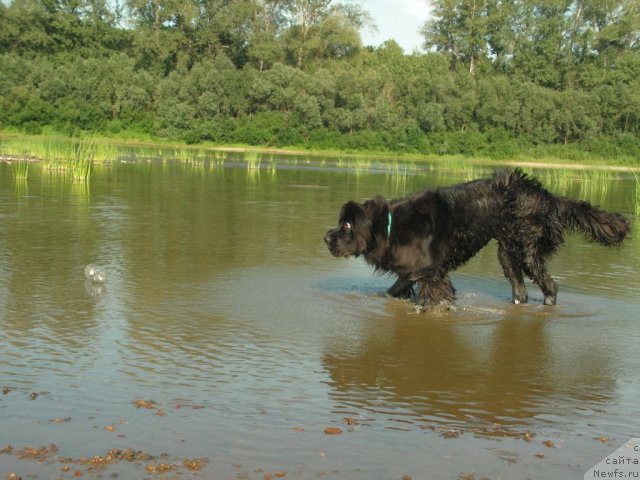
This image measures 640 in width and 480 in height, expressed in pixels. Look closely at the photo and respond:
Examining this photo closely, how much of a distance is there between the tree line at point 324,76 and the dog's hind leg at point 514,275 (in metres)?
46.4

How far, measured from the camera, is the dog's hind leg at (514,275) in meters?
8.89

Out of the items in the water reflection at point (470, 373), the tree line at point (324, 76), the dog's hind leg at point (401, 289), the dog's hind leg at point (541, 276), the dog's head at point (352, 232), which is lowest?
the water reflection at point (470, 373)

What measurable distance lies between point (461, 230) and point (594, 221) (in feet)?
5.11

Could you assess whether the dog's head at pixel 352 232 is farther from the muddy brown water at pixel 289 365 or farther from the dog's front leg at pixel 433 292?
the dog's front leg at pixel 433 292

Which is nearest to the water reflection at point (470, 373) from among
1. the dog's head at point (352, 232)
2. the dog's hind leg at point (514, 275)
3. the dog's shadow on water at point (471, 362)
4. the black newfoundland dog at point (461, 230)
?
the dog's shadow on water at point (471, 362)

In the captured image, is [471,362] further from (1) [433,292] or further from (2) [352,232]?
(2) [352,232]

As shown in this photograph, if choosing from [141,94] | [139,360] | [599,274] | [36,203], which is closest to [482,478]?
[139,360]

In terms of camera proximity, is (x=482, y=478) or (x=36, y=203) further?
(x=36, y=203)

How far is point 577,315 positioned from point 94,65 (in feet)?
183

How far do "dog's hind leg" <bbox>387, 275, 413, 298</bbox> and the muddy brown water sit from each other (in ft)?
0.54

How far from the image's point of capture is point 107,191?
18906mm

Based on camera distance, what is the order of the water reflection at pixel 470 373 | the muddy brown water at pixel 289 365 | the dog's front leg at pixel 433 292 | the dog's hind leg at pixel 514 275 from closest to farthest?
the muddy brown water at pixel 289 365
the water reflection at pixel 470 373
the dog's front leg at pixel 433 292
the dog's hind leg at pixel 514 275

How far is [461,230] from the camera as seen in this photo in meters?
8.48

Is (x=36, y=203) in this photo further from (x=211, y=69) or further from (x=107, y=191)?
(x=211, y=69)
